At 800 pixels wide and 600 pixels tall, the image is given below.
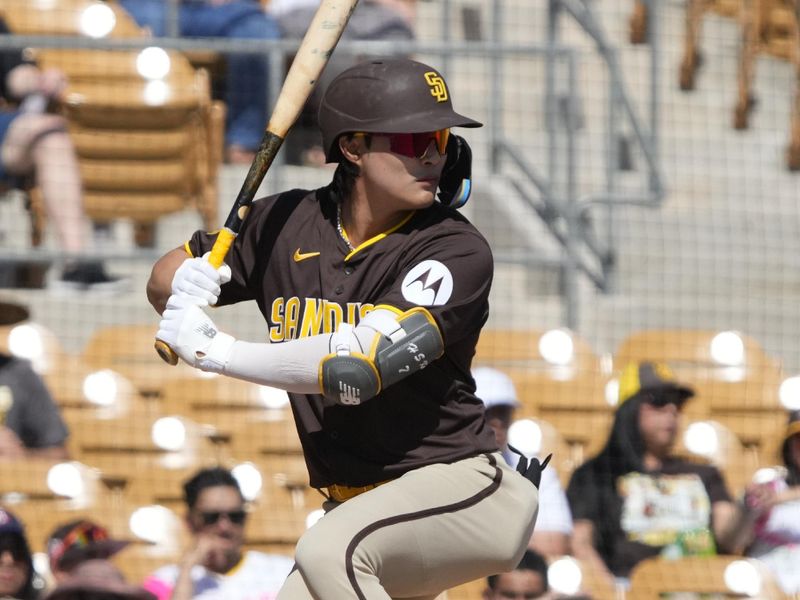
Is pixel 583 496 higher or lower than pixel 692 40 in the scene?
lower

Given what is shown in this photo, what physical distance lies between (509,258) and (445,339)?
3679mm

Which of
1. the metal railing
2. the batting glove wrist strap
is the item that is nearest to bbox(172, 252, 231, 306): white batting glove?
the batting glove wrist strap

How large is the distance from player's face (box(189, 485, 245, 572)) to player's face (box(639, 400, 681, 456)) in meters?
1.48

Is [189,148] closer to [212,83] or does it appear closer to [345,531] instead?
[212,83]

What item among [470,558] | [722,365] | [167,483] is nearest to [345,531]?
[470,558]

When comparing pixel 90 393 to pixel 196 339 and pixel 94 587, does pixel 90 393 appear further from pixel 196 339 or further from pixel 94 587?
pixel 196 339

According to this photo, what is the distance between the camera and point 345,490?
9.95ft

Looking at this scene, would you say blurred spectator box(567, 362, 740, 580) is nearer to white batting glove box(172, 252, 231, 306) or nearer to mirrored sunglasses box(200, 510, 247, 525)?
mirrored sunglasses box(200, 510, 247, 525)

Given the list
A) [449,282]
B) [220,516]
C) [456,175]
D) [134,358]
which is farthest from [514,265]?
[449,282]

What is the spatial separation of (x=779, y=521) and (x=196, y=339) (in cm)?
316

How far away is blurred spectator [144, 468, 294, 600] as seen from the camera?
5008 mm

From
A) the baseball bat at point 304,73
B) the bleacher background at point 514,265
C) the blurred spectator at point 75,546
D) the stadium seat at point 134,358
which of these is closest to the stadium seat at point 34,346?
the bleacher background at point 514,265

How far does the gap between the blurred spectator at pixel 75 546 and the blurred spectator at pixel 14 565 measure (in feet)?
0.26

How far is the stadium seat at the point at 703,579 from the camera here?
5.03 meters
